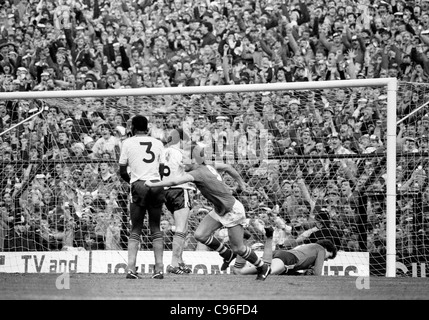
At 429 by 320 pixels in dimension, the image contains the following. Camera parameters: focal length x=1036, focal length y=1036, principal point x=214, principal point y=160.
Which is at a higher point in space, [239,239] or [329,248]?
[239,239]

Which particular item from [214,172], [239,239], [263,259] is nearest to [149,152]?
[214,172]

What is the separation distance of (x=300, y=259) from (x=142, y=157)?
2874 mm

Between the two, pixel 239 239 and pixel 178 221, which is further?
pixel 178 221

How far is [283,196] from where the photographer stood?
1580 centimetres

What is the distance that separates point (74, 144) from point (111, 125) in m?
0.66

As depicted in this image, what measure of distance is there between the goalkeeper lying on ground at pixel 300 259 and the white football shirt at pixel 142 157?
2.17 metres

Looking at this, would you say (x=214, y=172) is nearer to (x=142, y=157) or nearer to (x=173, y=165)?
(x=142, y=157)

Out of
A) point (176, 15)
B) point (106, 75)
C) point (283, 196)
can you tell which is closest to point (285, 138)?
point (283, 196)

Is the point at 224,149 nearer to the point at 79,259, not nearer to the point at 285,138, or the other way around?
the point at 285,138

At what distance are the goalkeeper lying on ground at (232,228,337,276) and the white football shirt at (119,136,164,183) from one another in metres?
2.17

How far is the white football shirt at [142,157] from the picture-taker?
1317cm

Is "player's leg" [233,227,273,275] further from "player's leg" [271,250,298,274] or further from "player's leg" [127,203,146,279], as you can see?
"player's leg" [127,203,146,279]

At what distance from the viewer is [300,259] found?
14.5 m

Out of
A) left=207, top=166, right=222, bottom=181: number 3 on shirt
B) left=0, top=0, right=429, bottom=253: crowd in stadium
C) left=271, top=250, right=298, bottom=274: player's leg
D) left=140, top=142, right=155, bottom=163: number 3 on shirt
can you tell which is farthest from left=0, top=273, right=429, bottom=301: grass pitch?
left=0, top=0, right=429, bottom=253: crowd in stadium
